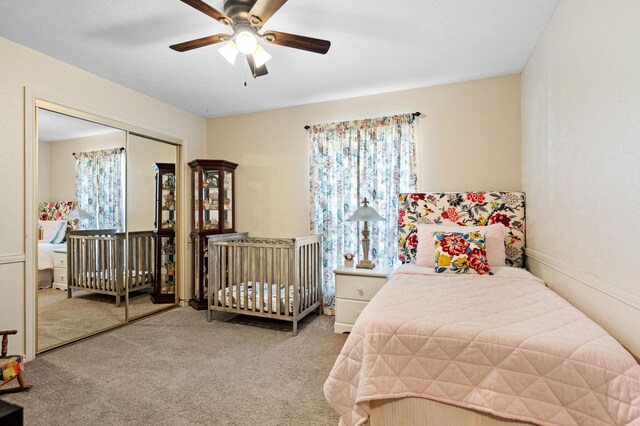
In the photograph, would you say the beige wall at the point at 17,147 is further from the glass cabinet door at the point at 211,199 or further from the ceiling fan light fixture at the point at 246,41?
the ceiling fan light fixture at the point at 246,41

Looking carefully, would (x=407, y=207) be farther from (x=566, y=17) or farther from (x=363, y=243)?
(x=566, y=17)

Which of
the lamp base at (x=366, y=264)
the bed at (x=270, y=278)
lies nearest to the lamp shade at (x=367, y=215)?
the lamp base at (x=366, y=264)

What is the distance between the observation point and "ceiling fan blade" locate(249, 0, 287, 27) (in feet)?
5.30

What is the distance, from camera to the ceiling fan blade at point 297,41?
6.09 feet

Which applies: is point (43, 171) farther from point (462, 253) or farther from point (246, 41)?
point (462, 253)

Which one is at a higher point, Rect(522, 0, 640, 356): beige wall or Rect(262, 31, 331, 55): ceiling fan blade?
Rect(262, 31, 331, 55): ceiling fan blade

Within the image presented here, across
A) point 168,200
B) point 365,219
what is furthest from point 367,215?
point 168,200

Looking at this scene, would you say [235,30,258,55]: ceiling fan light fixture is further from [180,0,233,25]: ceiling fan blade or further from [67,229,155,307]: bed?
[67,229,155,307]: bed

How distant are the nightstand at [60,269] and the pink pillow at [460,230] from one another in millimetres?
3249

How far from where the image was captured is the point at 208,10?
1657 mm

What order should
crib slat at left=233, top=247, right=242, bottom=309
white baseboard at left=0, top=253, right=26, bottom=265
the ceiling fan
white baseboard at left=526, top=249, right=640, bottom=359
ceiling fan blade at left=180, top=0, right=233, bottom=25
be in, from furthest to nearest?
crib slat at left=233, top=247, right=242, bottom=309, white baseboard at left=0, top=253, right=26, bottom=265, the ceiling fan, ceiling fan blade at left=180, top=0, right=233, bottom=25, white baseboard at left=526, top=249, right=640, bottom=359

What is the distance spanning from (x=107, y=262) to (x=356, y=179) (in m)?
2.81

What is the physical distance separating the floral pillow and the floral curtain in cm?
80

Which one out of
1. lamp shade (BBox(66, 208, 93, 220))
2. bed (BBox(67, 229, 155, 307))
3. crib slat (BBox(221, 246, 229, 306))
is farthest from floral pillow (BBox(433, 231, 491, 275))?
lamp shade (BBox(66, 208, 93, 220))
